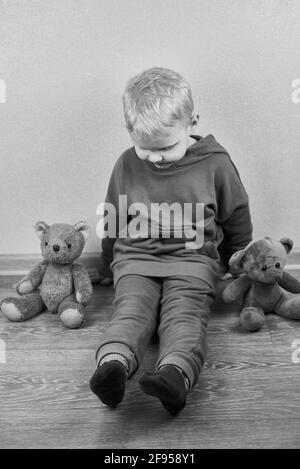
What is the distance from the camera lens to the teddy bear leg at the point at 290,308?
1.40 m

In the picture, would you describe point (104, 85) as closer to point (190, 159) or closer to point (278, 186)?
point (190, 159)

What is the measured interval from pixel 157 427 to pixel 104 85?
0.88 meters

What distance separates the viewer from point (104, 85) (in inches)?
60.6

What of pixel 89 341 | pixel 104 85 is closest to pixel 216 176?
pixel 104 85

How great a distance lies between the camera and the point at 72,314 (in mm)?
1402

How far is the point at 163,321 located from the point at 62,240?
36 centimetres

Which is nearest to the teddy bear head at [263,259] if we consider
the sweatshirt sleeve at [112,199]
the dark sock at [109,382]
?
the sweatshirt sleeve at [112,199]

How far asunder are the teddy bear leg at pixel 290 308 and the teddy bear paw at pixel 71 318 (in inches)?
18.7

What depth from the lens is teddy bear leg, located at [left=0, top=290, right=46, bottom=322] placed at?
4.75ft

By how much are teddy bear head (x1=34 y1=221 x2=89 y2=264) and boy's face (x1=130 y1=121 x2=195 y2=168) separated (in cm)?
30

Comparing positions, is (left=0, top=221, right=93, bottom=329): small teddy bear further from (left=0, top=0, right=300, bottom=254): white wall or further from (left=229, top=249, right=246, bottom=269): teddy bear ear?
(left=229, top=249, right=246, bottom=269): teddy bear ear

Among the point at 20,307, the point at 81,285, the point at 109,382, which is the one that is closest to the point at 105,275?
the point at 81,285

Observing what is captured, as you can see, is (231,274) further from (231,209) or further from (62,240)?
(62,240)

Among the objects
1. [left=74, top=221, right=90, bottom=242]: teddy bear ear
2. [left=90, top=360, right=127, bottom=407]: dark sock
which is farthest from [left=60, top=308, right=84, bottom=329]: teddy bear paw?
[left=90, top=360, right=127, bottom=407]: dark sock
